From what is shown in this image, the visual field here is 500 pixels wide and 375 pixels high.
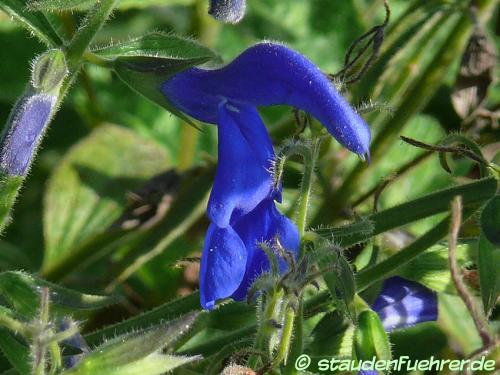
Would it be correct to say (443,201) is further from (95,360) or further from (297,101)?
(95,360)

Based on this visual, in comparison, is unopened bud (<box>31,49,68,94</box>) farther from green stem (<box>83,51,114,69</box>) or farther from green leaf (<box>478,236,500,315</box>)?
green leaf (<box>478,236,500,315</box>)

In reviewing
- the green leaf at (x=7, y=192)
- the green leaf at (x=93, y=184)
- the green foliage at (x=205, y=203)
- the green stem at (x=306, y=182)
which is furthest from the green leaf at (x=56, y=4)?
Result: the green leaf at (x=93, y=184)

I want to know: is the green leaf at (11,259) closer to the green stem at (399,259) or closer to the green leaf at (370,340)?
the green stem at (399,259)

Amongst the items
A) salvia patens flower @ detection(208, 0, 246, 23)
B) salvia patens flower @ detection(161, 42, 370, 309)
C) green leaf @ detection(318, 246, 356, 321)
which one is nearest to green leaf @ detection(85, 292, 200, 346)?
salvia patens flower @ detection(161, 42, 370, 309)

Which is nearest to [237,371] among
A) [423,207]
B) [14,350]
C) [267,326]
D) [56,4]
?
[267,326]

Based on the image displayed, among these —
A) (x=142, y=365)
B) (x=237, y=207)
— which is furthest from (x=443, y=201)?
(x=142, y=365)
